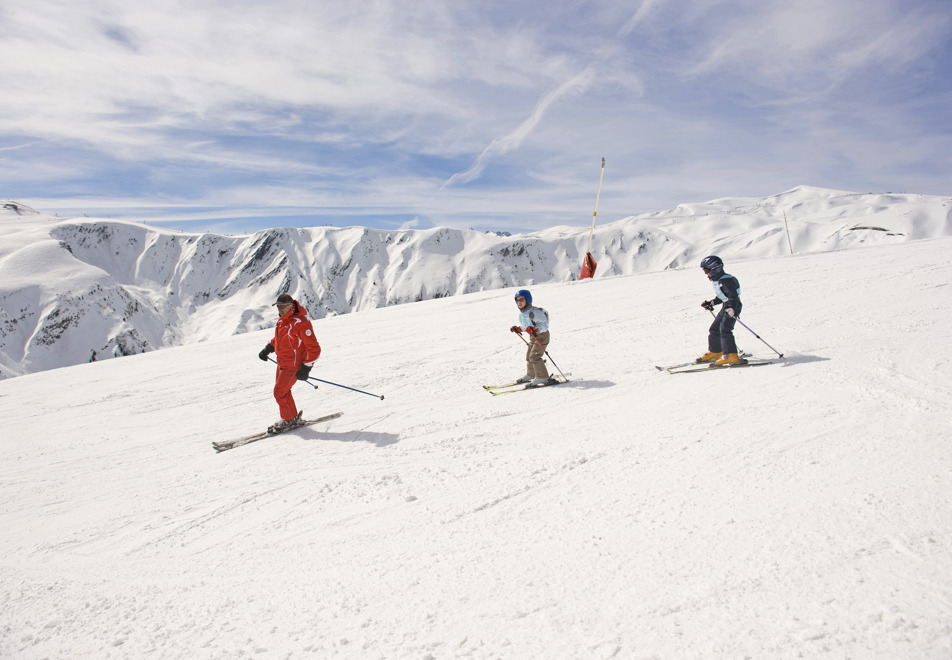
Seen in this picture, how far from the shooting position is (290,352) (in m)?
6.62

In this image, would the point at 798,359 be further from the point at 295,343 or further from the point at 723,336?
the point at 295,343

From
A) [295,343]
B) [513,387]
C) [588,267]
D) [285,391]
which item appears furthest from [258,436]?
[588,267]

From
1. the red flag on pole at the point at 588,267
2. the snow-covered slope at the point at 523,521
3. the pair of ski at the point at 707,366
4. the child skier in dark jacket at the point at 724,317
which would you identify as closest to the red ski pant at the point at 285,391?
the snow-covered slope at the point at 523,521

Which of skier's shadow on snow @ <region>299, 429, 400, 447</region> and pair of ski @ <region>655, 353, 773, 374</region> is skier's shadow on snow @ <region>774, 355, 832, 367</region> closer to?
pair of ski @ <region>655, 353, 773, 374</region>

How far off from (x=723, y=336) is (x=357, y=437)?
A: 5994 mm

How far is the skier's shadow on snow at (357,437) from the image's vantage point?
5812mm

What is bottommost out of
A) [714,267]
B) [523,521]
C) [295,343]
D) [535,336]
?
[523,521]

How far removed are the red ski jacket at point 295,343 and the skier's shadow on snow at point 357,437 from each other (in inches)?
40.1

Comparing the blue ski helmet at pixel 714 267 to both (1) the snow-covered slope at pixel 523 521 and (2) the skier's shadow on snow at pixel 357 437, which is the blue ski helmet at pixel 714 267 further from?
(2) the skier's shadow on snow at pixel 357 437

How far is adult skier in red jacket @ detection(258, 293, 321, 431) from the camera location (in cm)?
660

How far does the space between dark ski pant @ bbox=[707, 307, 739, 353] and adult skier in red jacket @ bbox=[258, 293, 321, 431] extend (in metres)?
6.42

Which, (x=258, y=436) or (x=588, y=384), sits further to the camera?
(x=588, y=384)

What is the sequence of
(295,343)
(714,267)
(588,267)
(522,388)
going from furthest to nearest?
(588,267) < (714,267) < (522,388) < (295,343)

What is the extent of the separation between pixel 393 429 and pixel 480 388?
2107 millimetres
